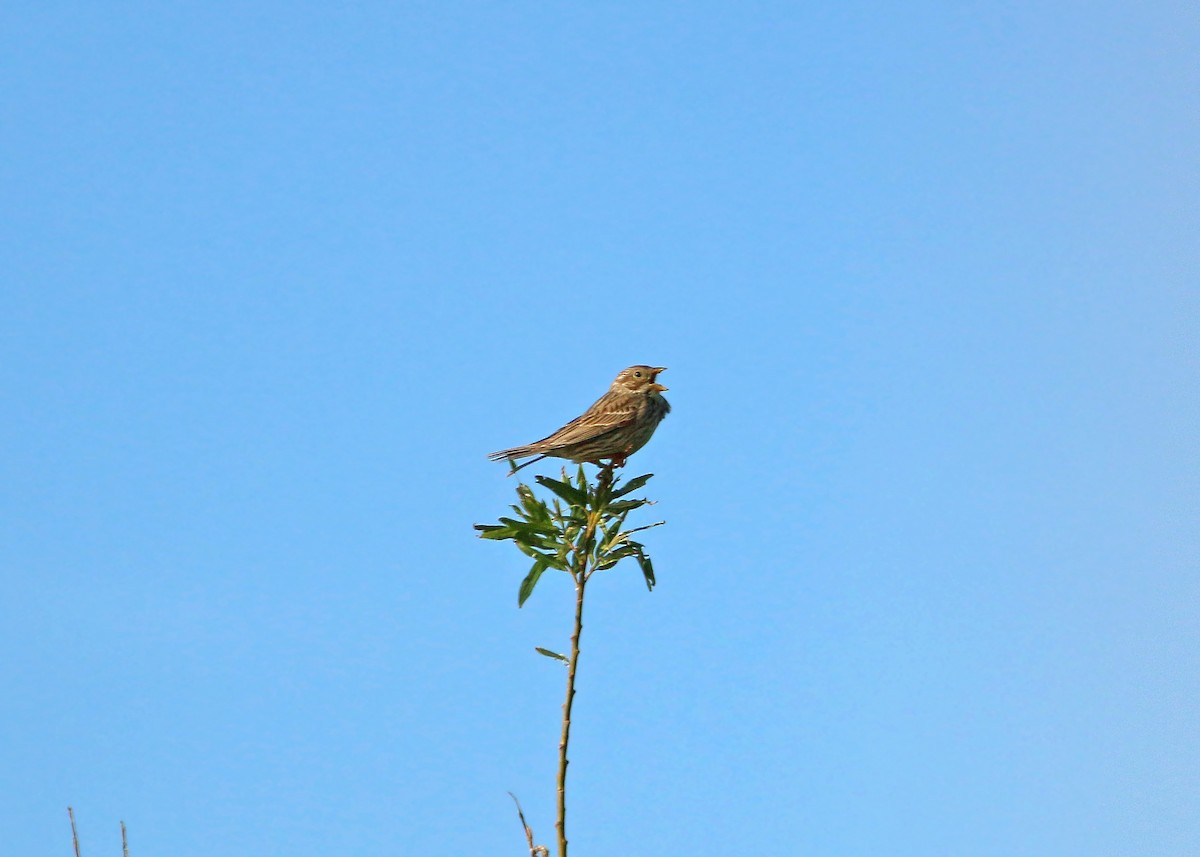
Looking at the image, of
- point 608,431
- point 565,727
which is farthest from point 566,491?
point 608,431

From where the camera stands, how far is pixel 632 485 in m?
7.07

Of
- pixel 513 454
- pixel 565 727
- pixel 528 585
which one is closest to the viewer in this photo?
pixel 565 727

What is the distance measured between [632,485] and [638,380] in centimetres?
452

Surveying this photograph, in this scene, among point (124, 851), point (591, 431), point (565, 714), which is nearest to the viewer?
→ point (124, 851)

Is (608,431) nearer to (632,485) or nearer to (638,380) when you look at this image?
(638,380)

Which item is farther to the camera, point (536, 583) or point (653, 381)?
point (653, 381)

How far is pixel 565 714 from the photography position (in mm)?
4555

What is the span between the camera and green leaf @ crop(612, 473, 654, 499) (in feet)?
22.8

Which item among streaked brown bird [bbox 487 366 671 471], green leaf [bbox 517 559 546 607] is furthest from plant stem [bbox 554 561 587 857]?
streaked brown bird [bbox 487 366 671 471]

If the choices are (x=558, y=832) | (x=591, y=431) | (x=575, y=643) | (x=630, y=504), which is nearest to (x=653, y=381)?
(x=591, y=431)

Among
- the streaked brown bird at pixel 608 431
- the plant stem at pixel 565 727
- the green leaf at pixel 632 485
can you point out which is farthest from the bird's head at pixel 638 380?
the plant stem at pixel 565 727

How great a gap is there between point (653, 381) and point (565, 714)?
285 inches

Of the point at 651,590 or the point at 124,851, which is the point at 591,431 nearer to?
the point at 651,590

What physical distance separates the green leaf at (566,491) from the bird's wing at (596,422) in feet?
11.0
